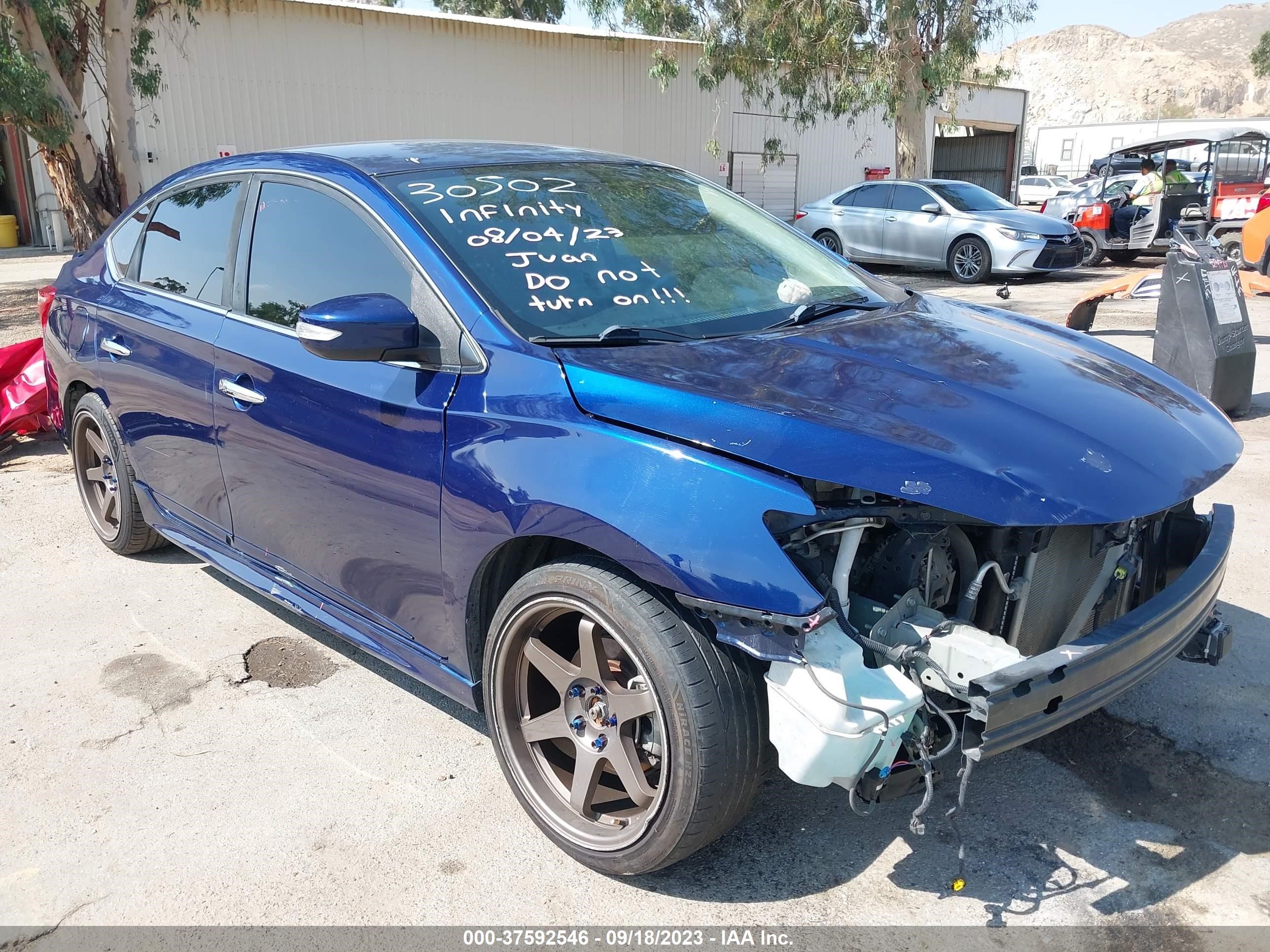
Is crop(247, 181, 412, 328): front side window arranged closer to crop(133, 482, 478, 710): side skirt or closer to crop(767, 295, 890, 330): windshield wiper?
crop(133, 482, 478, 710): side skirt

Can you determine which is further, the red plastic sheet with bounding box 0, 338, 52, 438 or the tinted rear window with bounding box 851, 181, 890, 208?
the tinted rear window with bounding box 851, 181, 890, 208

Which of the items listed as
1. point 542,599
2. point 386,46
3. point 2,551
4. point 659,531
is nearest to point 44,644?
point 2,551

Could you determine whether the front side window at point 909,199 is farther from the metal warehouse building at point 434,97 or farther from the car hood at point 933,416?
the car hood at point 933,416

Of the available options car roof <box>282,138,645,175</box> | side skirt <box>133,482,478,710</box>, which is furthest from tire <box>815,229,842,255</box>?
side skirt <box>133,482,478,710</box>

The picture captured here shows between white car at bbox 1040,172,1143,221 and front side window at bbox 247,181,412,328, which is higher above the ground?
front side window at bbox 247,181,412,328

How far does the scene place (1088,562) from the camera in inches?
103

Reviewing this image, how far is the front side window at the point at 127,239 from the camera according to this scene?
4.43 m

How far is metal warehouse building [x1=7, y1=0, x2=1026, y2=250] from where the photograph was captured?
19.1m

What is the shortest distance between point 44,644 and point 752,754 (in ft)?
10.1

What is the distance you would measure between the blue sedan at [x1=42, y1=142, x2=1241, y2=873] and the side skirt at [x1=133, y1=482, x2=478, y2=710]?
0.01 metres

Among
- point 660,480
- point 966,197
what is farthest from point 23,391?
point 966,197

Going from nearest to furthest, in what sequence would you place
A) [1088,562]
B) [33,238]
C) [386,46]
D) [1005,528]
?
1. [1005,528]
2. [1088,562]
3. [386,46]
4. [33,238]

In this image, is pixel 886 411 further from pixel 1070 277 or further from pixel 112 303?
pixel 1070 277

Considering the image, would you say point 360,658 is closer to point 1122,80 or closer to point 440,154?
point 440,154
